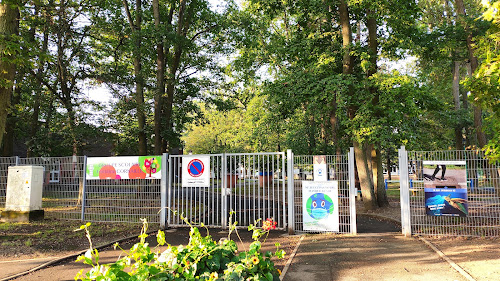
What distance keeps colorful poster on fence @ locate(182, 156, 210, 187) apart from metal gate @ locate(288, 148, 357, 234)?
2.51m

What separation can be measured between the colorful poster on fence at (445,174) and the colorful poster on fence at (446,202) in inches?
4.8

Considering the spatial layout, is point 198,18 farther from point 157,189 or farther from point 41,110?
point 157,189

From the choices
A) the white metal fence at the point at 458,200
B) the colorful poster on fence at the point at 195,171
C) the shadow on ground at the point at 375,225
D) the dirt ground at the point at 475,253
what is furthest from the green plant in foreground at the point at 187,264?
the shadow on ground at the point at 375,225

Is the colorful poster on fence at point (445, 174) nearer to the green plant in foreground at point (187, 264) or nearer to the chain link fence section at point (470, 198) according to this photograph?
the chain link fence section at point (470, 198)

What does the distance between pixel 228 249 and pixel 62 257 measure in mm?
4974

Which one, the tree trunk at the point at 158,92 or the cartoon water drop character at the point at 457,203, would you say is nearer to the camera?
the cartoon water drop character at the point at 457,203

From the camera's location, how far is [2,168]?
37.9 feet

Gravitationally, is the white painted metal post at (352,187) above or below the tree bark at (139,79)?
below

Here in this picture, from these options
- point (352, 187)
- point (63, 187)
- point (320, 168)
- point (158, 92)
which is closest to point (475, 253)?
point (352, 187)

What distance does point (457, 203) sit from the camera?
25.8 ft

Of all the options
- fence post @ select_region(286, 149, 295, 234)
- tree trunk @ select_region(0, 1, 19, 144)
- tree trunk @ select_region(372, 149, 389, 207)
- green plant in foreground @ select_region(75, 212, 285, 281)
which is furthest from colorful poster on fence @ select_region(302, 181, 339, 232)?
tree trunk @ select_region(0, 1, 19, 144)

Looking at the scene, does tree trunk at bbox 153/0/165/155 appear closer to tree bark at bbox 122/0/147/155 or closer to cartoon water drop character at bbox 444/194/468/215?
tree bark at bbox 122/0/147/155

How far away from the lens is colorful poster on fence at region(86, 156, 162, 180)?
9.91m

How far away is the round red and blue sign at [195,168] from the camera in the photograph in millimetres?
9672
